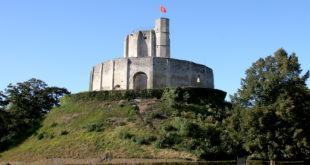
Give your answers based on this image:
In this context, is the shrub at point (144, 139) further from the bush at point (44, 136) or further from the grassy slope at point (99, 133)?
the bush at point (44, 136)

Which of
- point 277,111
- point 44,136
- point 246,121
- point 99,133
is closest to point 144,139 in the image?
point 99,133

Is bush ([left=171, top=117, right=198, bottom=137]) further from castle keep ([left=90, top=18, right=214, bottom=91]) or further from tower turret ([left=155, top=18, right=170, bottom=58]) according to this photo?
tower turret ([left=155, top=18, right=170, bottom=58])

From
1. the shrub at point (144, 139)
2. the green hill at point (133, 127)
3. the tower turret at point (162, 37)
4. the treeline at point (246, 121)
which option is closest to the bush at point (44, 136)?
the green hill at point (133, 127)

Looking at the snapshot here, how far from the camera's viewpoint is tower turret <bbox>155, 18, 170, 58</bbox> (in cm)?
5034

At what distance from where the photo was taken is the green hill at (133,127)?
88.0 feet

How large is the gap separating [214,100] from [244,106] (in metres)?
14.0

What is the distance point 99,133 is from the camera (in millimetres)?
30109

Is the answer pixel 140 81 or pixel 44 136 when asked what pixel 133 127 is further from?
pixel 140 81

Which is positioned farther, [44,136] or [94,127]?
[44,136]

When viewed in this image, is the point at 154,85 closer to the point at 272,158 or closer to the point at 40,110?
the point at 40,110

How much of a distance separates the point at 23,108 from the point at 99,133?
18775 mm

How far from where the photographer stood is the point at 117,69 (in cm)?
4106

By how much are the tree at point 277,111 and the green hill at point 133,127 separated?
4.60 metres

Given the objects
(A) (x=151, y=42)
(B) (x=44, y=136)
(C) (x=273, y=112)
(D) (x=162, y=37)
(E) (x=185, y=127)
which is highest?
(D) (x=162, y=37)
